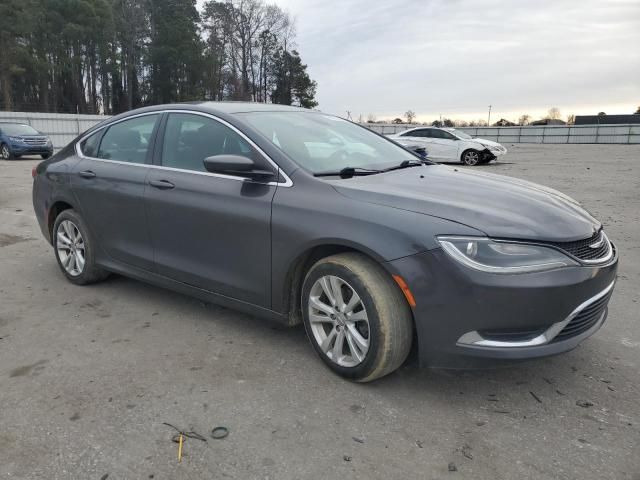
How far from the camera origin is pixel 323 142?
369 centimetres

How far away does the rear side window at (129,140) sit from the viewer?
4.12 metres

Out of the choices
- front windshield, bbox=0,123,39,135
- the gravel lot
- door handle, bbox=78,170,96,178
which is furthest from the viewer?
front windshield, bbox=0,123,39,135

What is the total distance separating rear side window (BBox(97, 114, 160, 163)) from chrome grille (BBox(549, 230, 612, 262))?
9.85ft

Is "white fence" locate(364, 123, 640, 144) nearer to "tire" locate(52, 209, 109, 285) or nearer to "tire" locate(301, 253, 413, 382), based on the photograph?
"tire" locate(52, 209, 109, 285)

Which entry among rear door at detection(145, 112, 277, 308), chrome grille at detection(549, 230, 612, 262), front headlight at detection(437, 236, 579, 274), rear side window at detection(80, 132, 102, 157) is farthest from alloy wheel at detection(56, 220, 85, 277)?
chrome grille at detection(549, 230, 612, 262)

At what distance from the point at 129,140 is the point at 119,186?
16.8 inches

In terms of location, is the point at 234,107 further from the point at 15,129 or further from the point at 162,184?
the point at 15,129

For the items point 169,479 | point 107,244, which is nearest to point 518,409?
point 169,479

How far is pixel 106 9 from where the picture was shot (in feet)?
168

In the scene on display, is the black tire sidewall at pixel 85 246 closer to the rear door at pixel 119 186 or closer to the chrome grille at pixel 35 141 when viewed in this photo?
the rear door at pixel 119 186

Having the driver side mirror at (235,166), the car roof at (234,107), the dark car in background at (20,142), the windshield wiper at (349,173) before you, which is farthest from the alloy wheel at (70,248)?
the dark car in background at (20,142)

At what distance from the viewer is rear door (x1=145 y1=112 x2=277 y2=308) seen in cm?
329

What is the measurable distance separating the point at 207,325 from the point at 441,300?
6.31 feet

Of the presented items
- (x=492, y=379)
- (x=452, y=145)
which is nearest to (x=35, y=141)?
(x=452, y=145)
